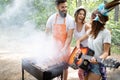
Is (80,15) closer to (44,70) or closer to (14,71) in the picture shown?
(44,70)

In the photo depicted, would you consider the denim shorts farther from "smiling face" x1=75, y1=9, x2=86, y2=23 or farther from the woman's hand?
"smiling face" x1=75, y1=9, x2=86, y2=23

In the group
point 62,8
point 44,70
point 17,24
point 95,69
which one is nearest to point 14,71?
point 44,70

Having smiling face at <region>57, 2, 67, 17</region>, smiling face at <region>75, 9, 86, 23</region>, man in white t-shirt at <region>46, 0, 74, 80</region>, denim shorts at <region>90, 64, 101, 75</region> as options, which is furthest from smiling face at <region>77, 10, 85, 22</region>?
denim shorts at <region>90, 64, 101, 75</region>

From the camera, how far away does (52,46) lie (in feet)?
13.1

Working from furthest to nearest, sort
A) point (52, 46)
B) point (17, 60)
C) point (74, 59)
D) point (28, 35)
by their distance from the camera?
point (28, 35), point (17, 60), point (52, 46), point (74, 59)

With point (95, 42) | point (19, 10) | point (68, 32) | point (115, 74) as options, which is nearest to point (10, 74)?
point (68, 32)

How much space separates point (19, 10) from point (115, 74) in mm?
6784

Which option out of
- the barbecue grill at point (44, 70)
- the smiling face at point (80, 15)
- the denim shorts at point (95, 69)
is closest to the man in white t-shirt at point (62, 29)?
the smiling face at point (80, 15)

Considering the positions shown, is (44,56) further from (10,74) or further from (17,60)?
(17,60)

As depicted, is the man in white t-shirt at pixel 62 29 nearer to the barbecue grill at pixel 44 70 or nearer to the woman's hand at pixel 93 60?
the barbecue grill at pixel 44 70

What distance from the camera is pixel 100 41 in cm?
272

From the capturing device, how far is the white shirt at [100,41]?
2.68 m

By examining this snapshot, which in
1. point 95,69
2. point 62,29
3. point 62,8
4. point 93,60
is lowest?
point 95,69

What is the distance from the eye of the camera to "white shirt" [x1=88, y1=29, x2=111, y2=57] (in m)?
2.68
